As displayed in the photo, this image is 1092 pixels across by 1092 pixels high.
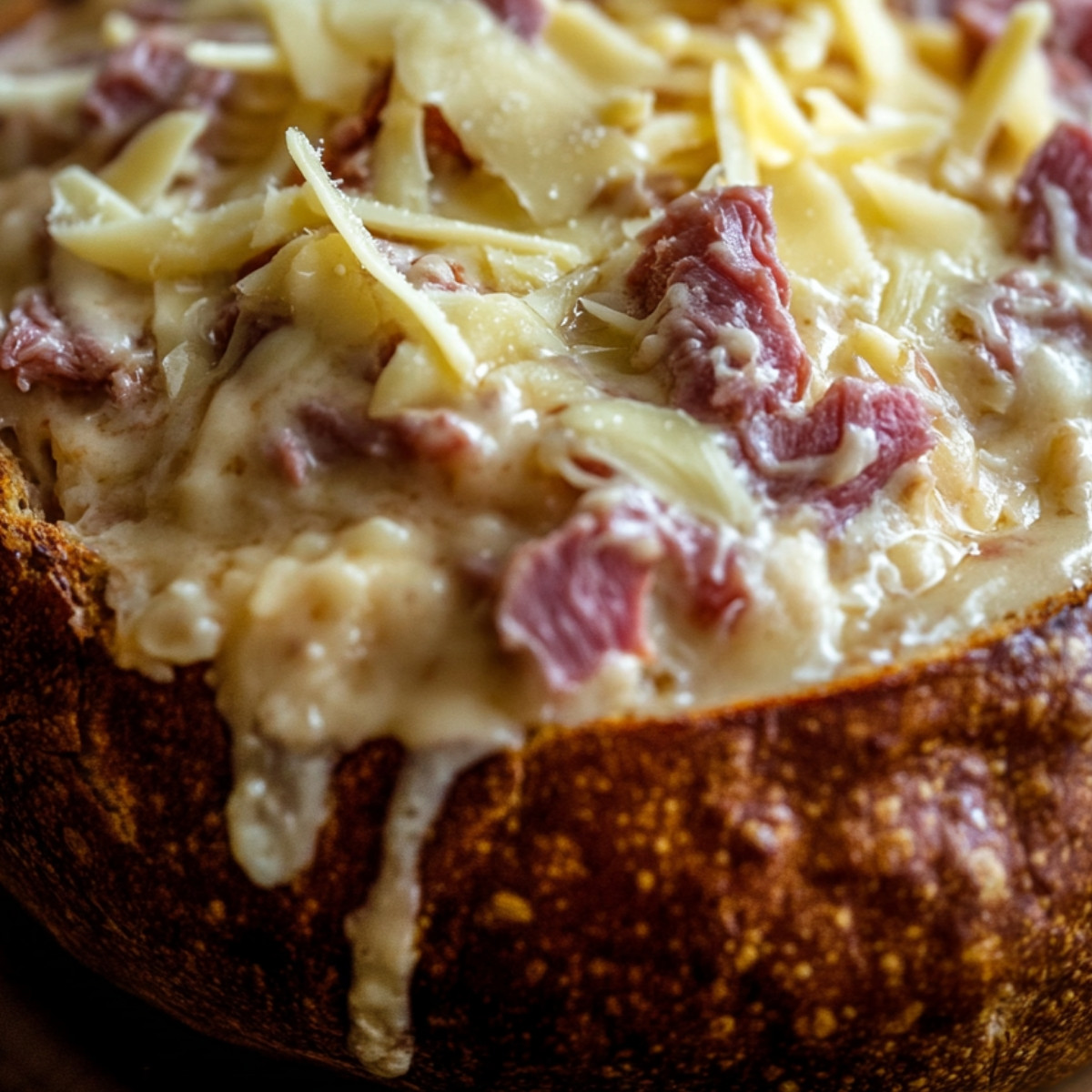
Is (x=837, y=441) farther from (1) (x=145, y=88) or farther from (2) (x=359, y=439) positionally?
(1) (x=145, y=88)

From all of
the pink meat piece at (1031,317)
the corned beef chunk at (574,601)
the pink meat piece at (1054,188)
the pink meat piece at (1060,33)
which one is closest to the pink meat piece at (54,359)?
the corned beef chunk at (574,601)

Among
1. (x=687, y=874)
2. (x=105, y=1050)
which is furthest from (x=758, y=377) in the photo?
(x=105, y=1050)

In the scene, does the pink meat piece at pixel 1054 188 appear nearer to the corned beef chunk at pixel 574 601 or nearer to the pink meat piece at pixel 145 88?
the corned beef chunk at pixel 574 601

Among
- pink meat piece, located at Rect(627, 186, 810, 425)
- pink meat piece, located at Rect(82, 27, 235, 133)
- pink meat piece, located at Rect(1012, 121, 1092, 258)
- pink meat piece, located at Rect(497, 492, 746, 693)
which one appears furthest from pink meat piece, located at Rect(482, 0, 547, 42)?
pink meat piece, located at Rect(497, 492, 746, 693)

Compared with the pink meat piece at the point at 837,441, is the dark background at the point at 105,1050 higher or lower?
lower

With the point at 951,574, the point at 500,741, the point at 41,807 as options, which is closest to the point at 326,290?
the point at 500,741

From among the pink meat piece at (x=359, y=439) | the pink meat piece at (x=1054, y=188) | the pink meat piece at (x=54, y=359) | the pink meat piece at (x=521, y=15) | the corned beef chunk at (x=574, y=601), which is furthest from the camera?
the pink meat piece at (x=521, y=15)

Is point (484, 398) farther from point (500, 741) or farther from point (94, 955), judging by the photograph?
point (94, 955)

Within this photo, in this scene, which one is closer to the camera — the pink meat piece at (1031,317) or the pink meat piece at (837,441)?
the pink meat piece at (837,441)

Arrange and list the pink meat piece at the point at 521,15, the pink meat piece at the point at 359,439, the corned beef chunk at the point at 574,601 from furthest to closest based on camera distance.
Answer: the pink meat piece at the point at 521,15
the pink meat piece at the point at 359,439
the corned beef chunk at the point at 574,601
